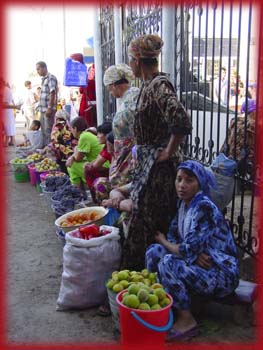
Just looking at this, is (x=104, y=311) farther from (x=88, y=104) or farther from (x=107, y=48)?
(x=88, y=104)

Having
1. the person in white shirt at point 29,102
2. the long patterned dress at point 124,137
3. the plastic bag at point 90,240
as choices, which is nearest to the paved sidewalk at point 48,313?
the plastic bag at point 90,240

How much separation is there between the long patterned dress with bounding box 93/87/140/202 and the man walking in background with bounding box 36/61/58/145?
5.22 meters

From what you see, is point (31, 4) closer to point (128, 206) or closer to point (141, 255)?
point (128, 206)

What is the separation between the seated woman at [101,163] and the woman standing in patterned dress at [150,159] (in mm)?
2103

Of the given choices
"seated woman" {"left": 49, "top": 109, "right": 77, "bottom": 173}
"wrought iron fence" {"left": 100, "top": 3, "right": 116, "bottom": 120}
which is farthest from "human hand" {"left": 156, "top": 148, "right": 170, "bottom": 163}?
"wrought iron fence" {"left": 100, "top": 3, "right": 116, "bottom": 120}

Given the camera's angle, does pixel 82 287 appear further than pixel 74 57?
No

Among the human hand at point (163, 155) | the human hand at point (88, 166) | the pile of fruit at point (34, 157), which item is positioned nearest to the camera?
the human hand at point (163, 155)

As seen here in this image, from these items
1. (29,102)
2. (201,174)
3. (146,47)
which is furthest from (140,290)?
(29,102)

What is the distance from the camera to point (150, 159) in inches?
127

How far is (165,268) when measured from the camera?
2889mm

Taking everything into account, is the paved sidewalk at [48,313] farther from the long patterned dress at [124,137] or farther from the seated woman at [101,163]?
the long patterned dress at [124,137]

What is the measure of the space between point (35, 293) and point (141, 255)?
3.28ft

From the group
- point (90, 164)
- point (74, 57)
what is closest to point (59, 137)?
point (90, 164)

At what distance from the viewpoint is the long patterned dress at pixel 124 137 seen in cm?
407
